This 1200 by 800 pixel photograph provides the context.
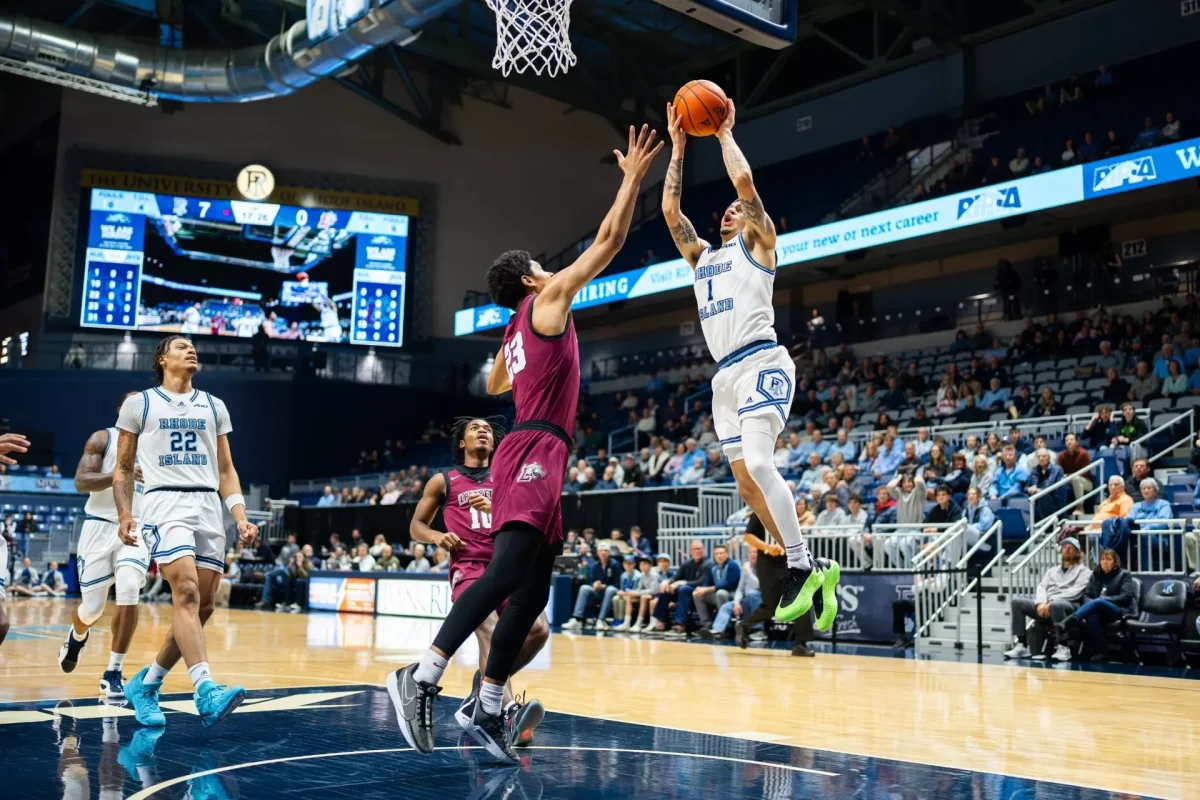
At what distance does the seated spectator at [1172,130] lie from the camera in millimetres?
18297

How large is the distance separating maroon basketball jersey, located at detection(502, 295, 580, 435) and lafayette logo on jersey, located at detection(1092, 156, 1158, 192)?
16.1 meters

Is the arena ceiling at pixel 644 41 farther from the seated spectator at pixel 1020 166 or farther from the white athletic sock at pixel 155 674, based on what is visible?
the white athletic sock at pixel 155 674

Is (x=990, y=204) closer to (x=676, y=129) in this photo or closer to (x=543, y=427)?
(x=676, y=129)

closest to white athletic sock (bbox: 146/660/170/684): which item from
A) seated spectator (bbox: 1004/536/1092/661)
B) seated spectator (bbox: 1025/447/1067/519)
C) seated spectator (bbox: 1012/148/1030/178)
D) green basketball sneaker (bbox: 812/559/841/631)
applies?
→ green basketball sneaker (bbox: 812/559/841/631)

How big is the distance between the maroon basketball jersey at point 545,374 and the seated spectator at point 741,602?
9909 mm

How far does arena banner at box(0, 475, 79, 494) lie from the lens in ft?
88.9

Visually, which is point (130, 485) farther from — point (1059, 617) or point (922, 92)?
point (922, 92)

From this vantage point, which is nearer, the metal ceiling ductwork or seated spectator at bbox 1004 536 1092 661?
seated spectator at bbox 1004 536 1092 661

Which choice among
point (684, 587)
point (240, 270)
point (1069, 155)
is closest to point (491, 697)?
point (684, 587)

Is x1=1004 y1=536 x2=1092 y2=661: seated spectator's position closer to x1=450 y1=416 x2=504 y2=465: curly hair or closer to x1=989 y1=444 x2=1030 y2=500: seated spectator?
x1=989 y1=444 x2=1030 y2=500: seated spectator

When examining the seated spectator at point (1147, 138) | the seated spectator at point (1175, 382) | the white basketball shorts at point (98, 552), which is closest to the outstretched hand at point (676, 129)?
the white basketball shorts at point (98, 552)

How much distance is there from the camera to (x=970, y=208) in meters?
20.6

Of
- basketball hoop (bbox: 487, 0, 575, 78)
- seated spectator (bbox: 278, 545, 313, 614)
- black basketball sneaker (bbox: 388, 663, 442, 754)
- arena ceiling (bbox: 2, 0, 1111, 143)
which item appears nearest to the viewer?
black basketball sneaker (bbox: 388, 663, 442, 754)

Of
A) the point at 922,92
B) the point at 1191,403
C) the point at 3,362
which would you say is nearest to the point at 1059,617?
the point at 1191,403
